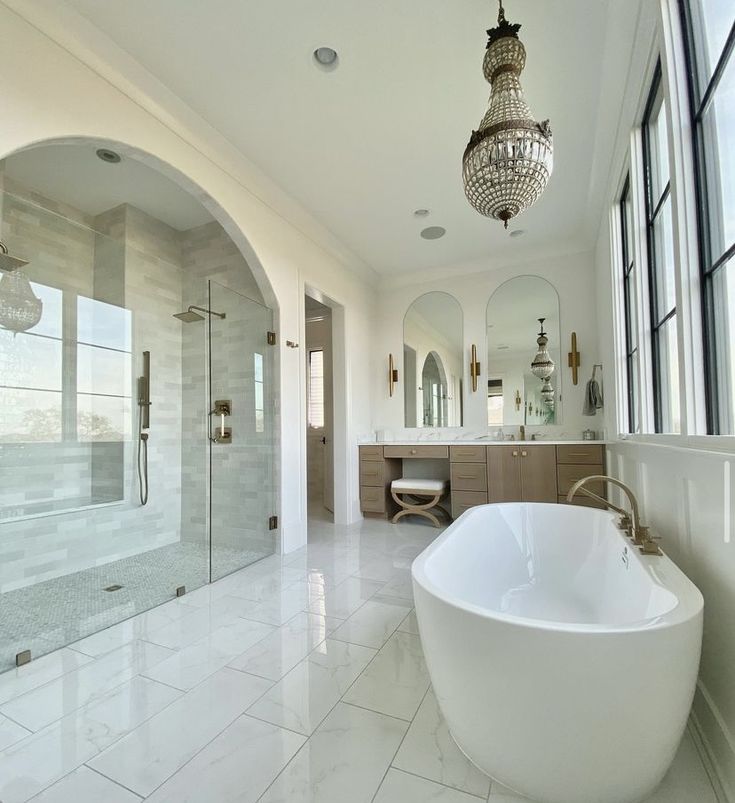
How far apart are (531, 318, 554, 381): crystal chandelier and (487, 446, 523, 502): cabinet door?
3.19 feet

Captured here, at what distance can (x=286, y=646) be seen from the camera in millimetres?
1864

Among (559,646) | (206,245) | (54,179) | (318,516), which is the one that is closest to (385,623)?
(559,646)

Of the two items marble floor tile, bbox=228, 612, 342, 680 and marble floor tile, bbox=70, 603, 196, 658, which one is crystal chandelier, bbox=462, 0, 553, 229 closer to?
marble floor tile, bbox=228, 612, 342, 680

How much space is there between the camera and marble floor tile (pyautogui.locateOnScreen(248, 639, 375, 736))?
4.57 ft

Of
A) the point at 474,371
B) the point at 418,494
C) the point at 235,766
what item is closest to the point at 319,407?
the point at 418,494

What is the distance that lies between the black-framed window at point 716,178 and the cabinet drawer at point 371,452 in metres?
3.19

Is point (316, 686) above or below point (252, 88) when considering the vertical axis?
below

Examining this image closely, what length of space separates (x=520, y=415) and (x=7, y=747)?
4.34m

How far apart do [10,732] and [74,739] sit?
25 centimetres

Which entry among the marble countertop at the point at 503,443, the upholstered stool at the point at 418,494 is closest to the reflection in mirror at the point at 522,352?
the marble countertop at the point at 503,443

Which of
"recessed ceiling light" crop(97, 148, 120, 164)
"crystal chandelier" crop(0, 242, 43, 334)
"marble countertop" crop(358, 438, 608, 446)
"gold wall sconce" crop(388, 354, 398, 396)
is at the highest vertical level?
"recessed ceiling light" crop(97, 148, 120, 164)

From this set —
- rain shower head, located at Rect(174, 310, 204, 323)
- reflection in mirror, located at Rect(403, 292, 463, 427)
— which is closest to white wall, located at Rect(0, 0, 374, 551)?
reflection in mirror, located at Rect(403, 292, 463, 427)

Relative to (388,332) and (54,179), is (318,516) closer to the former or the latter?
(388,332)

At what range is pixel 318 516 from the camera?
15.8 feet
